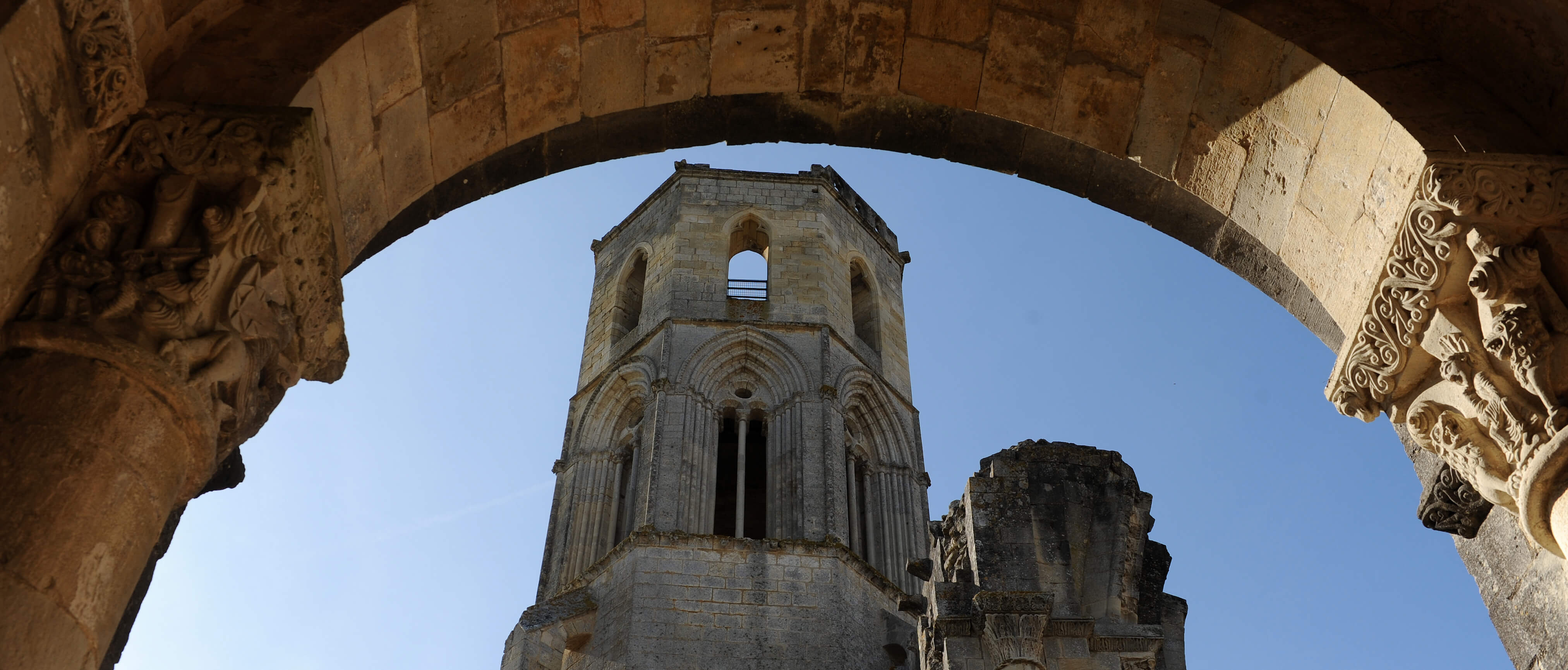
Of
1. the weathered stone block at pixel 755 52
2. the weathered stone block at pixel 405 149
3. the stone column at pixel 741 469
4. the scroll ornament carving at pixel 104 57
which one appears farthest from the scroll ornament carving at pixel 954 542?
the stone column at pixel 741 469

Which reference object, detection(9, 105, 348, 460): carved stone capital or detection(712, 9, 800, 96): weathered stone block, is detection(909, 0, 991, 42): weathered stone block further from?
detection(9, 105, 348, 460): carved stone capital

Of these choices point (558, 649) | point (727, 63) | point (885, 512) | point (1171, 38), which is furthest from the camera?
point (885, 512)

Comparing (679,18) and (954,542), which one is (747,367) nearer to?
(954,542)

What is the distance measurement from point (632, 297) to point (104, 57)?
843 inches

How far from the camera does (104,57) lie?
256 cm

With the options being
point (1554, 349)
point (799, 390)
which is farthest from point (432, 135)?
point (799, 390)

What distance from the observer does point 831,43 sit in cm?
398

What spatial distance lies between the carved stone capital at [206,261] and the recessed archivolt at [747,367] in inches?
696

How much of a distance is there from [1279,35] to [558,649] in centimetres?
1532

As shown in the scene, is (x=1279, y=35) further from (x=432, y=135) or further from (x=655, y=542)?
(x=655, y=542)

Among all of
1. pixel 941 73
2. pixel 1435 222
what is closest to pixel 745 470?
pixel 941 73

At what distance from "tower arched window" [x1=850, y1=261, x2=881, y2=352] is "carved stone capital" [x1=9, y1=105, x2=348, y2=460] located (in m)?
20.4

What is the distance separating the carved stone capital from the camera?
2.44 m

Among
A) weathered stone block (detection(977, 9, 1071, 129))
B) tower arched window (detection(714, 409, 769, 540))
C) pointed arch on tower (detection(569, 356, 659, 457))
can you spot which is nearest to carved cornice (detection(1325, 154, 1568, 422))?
weathered stone block (detection(977, 9, 1071, 129))
